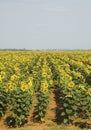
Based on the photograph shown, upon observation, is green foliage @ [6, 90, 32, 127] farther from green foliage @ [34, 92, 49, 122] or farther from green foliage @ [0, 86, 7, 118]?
green foliage @ [0, 86, 7, 118]

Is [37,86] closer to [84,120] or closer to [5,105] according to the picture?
[5,105]

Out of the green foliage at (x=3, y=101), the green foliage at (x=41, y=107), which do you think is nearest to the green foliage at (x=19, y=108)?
the green foliage at (x=41, y=107)

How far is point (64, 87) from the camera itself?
12.3 m

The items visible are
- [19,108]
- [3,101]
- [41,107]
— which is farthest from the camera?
[3,101]

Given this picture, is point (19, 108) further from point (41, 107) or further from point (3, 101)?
point (3, 101)

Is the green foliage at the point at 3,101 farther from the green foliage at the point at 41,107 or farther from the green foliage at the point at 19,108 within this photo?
the green foliage at the point at 41,107

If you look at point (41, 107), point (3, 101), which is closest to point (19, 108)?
point (41, 107)

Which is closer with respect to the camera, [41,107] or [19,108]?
[19,108]

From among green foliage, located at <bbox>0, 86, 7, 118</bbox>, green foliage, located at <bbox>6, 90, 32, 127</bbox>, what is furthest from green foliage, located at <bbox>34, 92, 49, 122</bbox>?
green foliage, located at <bbox>0, 86, 7, 118</bbox>

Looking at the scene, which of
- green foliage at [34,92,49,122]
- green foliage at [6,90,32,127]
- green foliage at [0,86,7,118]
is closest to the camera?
green foliage at [6,90,32,127]

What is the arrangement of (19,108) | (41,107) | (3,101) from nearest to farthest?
(19,108) < (41,107) < (3,101)

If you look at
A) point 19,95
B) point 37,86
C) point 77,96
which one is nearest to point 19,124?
point 19,95

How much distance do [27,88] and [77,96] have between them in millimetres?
1518

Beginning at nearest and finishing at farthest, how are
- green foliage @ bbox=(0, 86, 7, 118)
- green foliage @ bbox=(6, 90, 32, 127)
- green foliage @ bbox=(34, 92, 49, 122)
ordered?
green foliage @ bbox=(6, 90, 32, 127) < green foliage @ bbox=(34, 92, 49, 122) < green foliage @ bbox=(0, 86, 7, 118)
